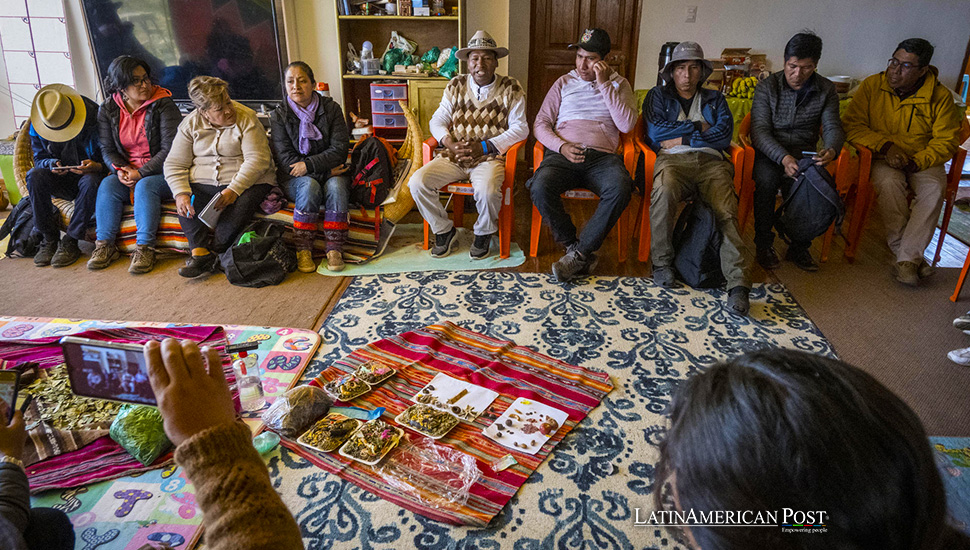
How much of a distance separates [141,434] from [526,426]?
1214mm

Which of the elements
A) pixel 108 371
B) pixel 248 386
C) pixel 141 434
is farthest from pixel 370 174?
pixel 108 371

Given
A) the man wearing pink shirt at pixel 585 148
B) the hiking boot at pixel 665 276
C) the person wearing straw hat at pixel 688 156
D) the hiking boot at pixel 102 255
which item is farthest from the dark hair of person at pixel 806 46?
the hiking boot at pixel 102 255

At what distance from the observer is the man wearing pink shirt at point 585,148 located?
123 inches

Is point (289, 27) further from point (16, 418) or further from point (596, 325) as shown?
point (16, 418)

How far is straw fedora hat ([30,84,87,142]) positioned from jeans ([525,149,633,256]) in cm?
268

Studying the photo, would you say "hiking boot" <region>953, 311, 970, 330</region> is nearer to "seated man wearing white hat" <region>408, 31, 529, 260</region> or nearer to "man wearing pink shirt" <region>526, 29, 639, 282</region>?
"man wearing pink shirt" <region>526, 29, 639, 282</region>

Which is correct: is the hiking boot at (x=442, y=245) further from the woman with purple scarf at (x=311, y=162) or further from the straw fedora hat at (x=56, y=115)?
the straw fedora hat at (x=56, y=115)

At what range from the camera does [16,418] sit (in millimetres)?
1235

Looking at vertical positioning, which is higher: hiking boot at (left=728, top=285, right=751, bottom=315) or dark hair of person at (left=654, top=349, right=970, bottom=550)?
dark hair of person at (left=654, top=349, right=970, bottom=550)

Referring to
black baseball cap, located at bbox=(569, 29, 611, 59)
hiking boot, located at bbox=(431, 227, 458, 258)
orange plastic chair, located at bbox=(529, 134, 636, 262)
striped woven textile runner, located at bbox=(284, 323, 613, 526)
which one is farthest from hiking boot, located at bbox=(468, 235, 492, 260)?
black baseball cap, located at bbox=(569, 29, 611, 59)

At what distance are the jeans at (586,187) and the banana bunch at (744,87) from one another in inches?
80.4

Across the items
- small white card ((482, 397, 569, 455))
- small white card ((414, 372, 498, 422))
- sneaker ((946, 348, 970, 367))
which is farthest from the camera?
sneaker ((946, 348, 970, 367))

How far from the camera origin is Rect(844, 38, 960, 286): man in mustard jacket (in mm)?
3137

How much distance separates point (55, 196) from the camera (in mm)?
3434
